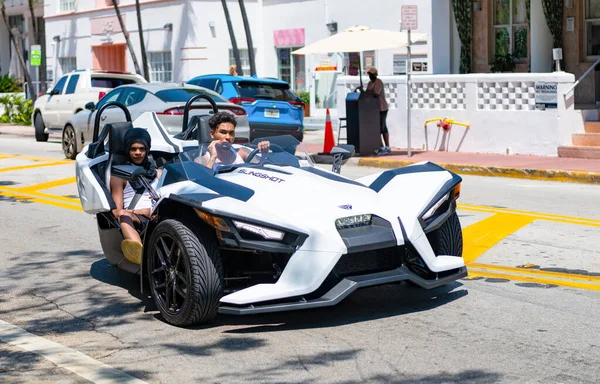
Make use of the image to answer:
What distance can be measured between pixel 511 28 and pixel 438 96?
3.57 metres

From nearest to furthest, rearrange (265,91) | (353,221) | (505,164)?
(353,221) → (505,164) → (265,91)

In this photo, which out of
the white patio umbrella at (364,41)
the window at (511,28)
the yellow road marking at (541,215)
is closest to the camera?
the yellow road marking at (541,215)

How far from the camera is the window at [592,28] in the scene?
21.8 meters

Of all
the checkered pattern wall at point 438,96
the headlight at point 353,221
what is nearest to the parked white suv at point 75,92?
the checkered pattern wall at point 438,96

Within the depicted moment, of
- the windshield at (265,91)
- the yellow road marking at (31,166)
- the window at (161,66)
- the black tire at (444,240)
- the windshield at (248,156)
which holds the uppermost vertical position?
the window at (161,66)

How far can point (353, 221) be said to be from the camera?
6.62m

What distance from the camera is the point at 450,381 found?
18.3ft

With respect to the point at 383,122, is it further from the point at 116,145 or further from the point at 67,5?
the point at 67,5

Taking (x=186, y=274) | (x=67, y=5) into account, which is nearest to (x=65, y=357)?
(x=186, y=274)

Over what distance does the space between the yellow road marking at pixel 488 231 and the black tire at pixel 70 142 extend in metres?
10.9

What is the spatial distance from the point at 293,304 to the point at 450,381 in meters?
1.27

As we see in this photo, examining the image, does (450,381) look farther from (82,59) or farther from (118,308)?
(82,59)

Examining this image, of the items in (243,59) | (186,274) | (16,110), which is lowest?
(186,274)

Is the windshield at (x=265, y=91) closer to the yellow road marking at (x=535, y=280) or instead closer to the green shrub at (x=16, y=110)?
the yellow road marking at (x=535, y=280)
